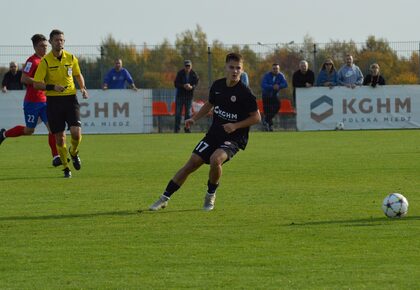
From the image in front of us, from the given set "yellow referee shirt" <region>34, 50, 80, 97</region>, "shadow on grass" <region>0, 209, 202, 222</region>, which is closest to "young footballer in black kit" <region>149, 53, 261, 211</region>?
"shadow on grass" <region>0, 209, 202, 222</region>

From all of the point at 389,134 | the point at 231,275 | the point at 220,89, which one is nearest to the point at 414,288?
the point at 231,275

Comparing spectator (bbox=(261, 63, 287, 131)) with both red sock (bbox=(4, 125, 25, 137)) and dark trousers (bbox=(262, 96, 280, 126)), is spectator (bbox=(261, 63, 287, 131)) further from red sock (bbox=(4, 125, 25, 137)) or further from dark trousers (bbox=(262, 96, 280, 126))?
red sock (bbox=(4, 125, 25, 137))

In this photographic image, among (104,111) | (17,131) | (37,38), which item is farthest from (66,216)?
(104,111)

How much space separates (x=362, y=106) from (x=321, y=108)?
1220 mm

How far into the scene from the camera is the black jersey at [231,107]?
1145cm

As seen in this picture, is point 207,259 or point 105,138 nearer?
point 207,259

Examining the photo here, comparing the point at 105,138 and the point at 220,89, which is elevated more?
the point at 220,89

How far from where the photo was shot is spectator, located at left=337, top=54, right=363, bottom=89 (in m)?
30.6

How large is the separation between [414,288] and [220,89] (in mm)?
5145

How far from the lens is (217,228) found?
9789 millimetres

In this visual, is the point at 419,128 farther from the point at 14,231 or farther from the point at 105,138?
the point at 14,231

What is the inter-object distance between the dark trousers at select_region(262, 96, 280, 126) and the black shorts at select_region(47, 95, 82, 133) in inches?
631

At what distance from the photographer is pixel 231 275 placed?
24.2 feet

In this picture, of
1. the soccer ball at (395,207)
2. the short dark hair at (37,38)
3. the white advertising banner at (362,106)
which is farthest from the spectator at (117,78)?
the soccer ball at (395,207)
